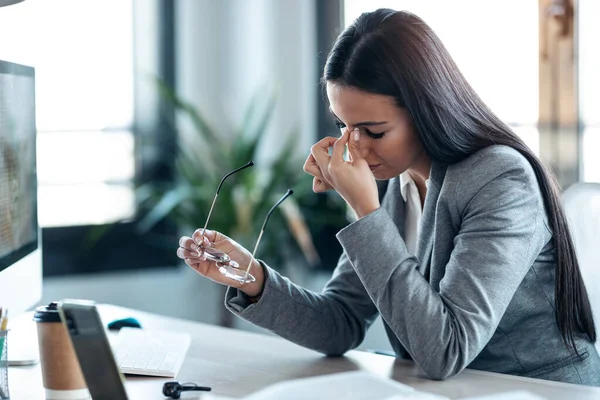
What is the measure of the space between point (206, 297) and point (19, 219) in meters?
1.87

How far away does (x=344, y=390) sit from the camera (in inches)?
38.7

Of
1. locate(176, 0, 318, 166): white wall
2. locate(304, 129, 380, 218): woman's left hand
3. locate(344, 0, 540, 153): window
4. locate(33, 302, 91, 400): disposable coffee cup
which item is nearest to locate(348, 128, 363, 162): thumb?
locate(304, 129, 380, 218): woman's left hand

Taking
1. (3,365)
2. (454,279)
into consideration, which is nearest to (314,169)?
(454,279)

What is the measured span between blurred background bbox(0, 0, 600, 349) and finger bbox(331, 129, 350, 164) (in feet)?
4.70

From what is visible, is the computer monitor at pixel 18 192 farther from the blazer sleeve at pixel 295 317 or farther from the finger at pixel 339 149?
the finger at pixel 339 149

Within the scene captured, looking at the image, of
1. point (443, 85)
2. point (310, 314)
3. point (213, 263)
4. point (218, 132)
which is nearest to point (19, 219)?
point (213, 263)

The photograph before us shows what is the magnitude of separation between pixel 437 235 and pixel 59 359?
64 centimetres

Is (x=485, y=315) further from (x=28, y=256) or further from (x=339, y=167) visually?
(x=28, y=256)

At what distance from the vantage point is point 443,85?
1.33m

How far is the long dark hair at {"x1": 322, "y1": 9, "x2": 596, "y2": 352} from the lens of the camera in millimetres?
1308

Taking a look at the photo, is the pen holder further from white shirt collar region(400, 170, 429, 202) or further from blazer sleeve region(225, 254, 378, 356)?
white shirt collar region(400, 170, 429, 202)

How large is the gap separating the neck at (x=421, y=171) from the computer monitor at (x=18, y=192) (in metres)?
0.72

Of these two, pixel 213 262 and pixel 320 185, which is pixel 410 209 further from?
pixel 213 262

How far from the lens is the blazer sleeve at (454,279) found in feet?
Answer: 3.89
